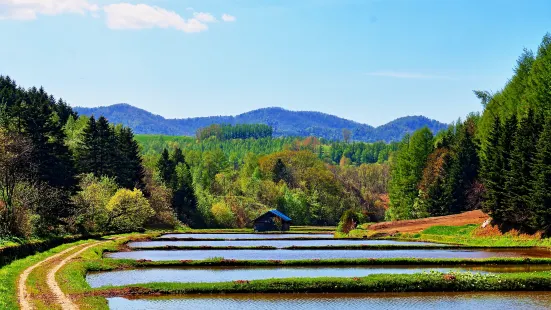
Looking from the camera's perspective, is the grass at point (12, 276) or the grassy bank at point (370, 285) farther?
the grassy bank at point (370, 285)

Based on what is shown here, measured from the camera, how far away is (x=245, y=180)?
19312 centimetres

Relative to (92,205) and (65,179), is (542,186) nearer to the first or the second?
(92,205)

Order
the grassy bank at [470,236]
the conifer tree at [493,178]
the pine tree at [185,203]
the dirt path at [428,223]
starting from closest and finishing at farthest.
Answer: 1. the grassy bank at [470,236]
2. the conifer tree at [493,178]
3. the dirt path at [428,223]
4. the pine tree at [185,203]

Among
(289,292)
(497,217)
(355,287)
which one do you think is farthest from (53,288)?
(497,217)

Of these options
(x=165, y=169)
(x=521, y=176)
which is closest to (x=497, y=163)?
(x=521, y=176)

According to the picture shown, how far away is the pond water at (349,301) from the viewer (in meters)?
30.4

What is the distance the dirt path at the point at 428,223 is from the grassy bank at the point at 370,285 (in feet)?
175

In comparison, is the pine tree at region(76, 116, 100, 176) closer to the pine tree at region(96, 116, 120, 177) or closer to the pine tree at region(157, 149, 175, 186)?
the pine tree at region(96, 116, 120, 177)

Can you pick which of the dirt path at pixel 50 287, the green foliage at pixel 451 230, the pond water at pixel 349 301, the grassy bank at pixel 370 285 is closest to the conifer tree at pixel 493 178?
the green foliage at pixel 451 230

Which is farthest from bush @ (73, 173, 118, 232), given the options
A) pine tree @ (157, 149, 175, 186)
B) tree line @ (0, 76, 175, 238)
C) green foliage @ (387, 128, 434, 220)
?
green foliage @ (387, 128, 434, 220)

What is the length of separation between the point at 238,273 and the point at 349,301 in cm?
1345

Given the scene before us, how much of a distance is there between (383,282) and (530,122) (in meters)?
46.9

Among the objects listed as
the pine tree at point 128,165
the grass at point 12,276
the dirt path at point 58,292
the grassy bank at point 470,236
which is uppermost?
the pine tree at point 128,165

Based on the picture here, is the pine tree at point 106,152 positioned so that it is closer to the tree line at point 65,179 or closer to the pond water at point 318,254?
the tree line at point 65,179
